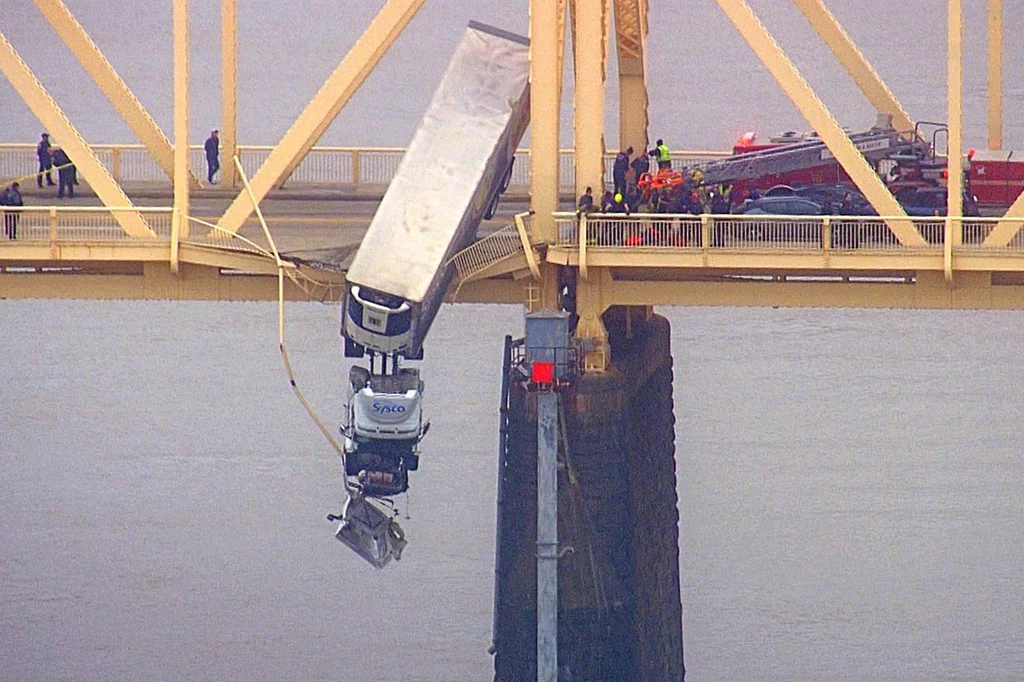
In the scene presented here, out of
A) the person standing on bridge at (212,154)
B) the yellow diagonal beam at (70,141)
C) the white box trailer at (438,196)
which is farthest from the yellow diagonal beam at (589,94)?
the person standing on bridge at (212,154)

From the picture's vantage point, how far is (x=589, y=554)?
35750 millimetres

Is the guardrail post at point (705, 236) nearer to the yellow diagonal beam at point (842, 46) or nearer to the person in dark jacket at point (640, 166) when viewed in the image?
the person in dark jacket at point (640, 166)

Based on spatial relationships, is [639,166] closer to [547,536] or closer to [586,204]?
[586,204]

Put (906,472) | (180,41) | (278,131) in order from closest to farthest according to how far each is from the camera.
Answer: (180,41) < (906,472) < (278,131)

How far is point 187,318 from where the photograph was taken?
82.6 metres

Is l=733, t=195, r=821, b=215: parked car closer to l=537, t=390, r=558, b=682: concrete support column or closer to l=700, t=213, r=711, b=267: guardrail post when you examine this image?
l=700, t=213, r=711, b=267: guardrail post

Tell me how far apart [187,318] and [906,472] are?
3116cm

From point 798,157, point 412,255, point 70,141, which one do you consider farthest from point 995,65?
point 70,141

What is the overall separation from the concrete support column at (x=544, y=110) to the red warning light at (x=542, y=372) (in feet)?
7.11

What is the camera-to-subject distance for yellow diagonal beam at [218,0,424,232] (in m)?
35.5

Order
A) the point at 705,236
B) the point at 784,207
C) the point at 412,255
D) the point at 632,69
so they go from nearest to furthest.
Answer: the point at 412,255 → the point at 705,236 → the point at 784,207 → the point at 632,69

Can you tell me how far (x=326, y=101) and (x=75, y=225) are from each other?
5500 millimetres

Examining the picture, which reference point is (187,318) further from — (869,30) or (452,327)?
(869,30)

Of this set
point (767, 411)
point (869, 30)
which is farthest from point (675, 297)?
point (869, 30)
